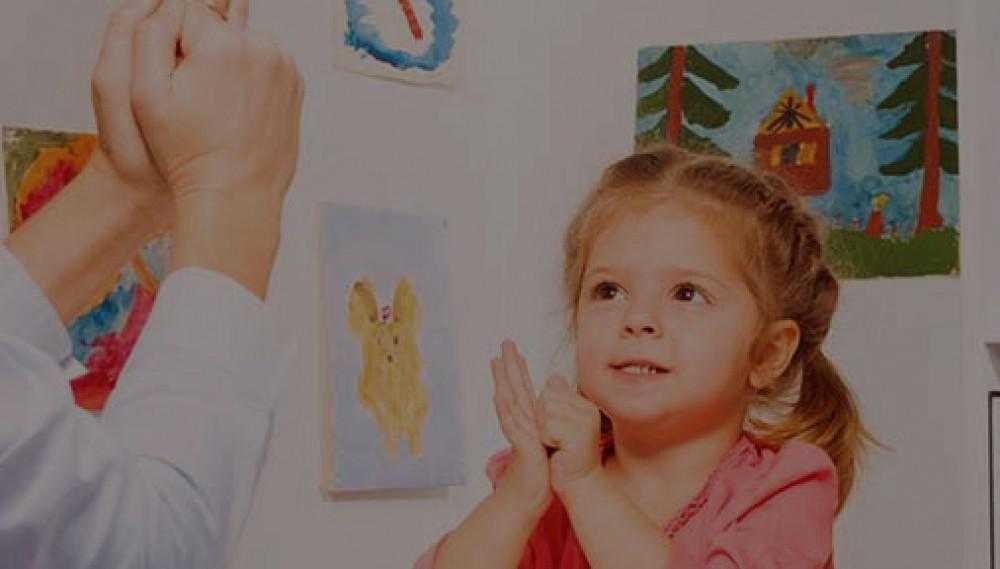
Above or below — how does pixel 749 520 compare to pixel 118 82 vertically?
below

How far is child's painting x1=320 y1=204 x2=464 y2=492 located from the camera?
6.77 ft

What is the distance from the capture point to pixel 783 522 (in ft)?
5.04

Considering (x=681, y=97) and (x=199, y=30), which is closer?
(x=199, y=30)

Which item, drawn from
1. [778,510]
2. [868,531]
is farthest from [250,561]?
[868,531]

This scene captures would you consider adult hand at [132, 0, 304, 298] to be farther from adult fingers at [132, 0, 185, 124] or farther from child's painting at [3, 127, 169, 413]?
child's painting at [3, 127, 169, 413]

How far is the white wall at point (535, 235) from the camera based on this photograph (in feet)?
6.69

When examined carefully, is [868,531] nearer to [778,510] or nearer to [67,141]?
[778,510]

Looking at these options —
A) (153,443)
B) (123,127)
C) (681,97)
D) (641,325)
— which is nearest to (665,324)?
(641,325)

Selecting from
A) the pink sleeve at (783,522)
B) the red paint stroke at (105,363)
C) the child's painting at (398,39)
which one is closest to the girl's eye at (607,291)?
the pink sleeve at (783,522)

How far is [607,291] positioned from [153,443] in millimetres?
867

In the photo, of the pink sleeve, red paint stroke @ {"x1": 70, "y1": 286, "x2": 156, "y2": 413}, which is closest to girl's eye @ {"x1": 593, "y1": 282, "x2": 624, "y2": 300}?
the pink sleeve

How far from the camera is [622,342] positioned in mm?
1565

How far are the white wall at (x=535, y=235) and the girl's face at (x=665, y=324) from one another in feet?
1.68

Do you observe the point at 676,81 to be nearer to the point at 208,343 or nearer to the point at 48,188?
the point at 48,188
